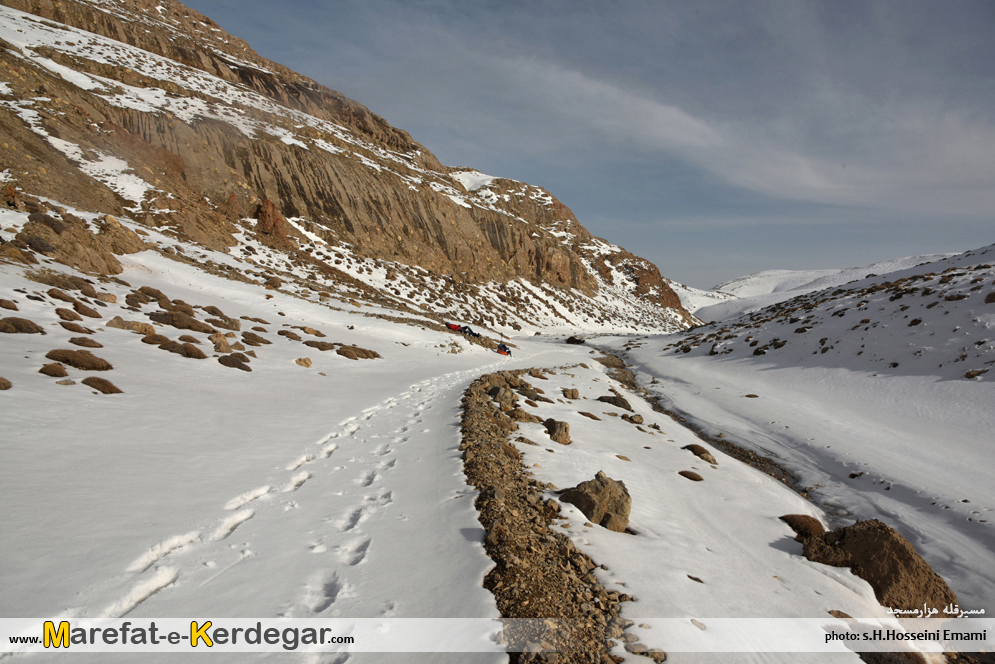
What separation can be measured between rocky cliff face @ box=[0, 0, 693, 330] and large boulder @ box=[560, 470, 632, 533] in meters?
25.0

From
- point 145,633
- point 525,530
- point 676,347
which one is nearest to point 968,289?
point 676,347

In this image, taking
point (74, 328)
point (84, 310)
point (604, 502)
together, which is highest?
point (84, 310)

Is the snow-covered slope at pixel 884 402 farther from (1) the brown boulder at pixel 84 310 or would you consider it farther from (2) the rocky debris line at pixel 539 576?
(1) the brown boulder at pixel 84 310

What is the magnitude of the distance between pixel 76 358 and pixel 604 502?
9697mm

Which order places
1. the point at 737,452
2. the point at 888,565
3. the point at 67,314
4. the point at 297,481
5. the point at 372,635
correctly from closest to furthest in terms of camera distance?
the point at 372,635, the point at 888,565, the point at 297,481, the point at 67,314, the point at 737,452

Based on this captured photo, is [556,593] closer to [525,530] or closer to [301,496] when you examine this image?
[525,530]

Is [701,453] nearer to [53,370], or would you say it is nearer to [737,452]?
[737,452]

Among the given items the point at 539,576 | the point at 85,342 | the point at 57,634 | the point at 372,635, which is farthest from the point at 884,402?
the point at 85,342

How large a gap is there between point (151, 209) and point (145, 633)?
3376 cm

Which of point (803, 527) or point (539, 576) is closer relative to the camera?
point (539, 576)

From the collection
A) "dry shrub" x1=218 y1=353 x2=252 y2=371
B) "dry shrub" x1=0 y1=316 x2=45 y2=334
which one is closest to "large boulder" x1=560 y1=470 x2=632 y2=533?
"dry shrub" x1=218 y1=353 x2=252 y2=371

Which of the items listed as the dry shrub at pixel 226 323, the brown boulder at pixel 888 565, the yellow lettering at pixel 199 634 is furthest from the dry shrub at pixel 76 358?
the brown boulder at pixel 888 565

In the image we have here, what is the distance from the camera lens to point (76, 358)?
747 centimetres

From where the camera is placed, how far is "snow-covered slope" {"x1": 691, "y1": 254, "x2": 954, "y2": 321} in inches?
3784
